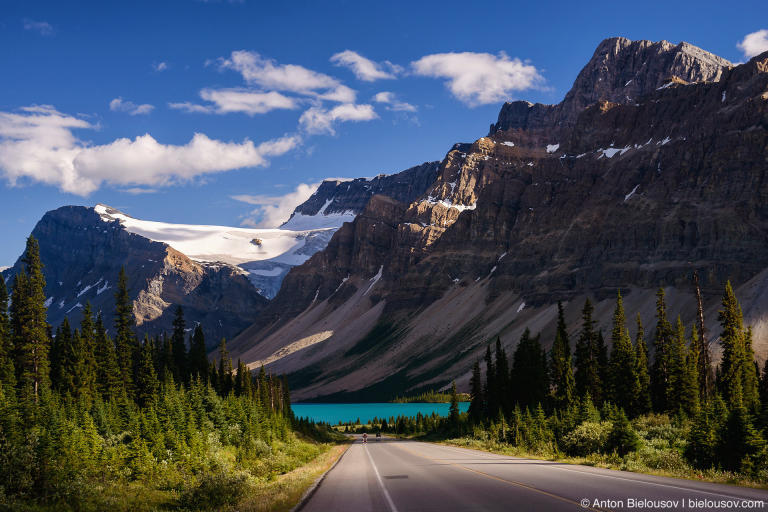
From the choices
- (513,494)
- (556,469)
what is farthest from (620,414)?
(513,494)

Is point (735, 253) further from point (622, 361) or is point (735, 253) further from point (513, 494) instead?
point (513, 494)

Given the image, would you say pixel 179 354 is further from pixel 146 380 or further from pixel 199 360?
pixel 146 380

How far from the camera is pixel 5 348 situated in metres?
61.6

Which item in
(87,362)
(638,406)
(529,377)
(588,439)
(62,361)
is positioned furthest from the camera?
(529,377)

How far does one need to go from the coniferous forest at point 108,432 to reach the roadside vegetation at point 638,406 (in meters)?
18.1

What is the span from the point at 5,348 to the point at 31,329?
3.59 metres

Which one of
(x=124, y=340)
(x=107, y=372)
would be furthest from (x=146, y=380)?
(x=124, y=340)

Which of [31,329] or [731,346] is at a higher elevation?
[31,329]

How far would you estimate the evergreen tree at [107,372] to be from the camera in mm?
68125

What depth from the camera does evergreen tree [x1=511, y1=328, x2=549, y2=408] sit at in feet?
260

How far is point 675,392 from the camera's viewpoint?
197 ft

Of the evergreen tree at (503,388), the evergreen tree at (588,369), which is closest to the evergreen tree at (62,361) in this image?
the evergreen tree at (503,388)

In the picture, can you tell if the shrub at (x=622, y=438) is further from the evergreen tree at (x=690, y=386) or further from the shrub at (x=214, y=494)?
the evergreen tree at (x=690, y=386)

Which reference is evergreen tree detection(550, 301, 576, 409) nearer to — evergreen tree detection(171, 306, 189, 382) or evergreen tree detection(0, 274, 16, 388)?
evergreen tree detection(0, 274, 16, 388)
